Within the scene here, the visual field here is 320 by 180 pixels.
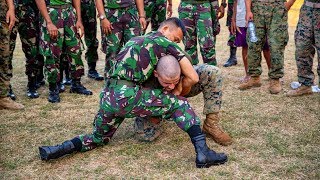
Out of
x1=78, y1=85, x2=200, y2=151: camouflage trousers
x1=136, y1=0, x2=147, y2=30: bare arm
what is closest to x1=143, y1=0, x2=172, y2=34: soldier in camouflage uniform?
x1=136, y1=0, x2=147, y2=30: bare arm

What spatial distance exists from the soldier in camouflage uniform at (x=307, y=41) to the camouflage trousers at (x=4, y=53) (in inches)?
148

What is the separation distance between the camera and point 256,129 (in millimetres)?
4367

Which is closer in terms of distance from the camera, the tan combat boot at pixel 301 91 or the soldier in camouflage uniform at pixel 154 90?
the soldier in camouflage uniform at pixel 154 90

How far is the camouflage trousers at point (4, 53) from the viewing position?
499 centimetres

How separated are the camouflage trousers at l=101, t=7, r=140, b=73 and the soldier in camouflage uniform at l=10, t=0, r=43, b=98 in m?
0.99

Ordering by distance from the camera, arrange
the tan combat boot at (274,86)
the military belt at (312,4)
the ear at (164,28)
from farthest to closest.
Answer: the tan combat boot at (274,86) < the military belt at (312,4) < the ear at (164,28)

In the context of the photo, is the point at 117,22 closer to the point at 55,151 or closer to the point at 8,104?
the point at 8,104

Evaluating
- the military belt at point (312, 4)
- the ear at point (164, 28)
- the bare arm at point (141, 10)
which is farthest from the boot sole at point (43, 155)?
the military belt at point (312, 4)

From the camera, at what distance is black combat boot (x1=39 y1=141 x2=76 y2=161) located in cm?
358

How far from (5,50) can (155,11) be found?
2577 mm

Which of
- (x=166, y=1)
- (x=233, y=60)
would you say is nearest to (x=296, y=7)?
(x=233, y=60)

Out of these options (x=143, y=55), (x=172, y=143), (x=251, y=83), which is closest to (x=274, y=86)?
(x=251, y=83)

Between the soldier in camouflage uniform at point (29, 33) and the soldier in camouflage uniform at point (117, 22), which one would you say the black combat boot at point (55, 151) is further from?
the soldier in camouflage uniform at point (29, 33)

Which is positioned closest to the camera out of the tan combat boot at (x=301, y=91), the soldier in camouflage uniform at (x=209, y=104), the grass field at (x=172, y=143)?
the grass field at (x=172, y=143)
